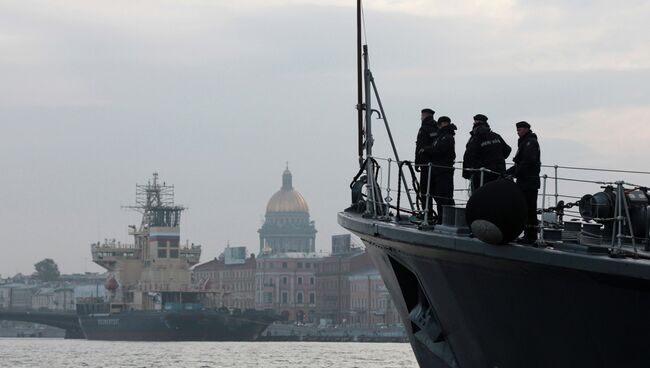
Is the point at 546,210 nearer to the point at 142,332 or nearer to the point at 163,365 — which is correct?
Answer: the point at 163,365

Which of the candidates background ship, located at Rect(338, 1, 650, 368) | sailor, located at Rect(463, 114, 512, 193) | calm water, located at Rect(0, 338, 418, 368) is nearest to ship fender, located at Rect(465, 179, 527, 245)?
background ship, located at Rect(338, 1, 650, 368)

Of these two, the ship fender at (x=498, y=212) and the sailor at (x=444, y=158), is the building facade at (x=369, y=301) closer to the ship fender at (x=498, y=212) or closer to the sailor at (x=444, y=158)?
the sailor at (x=444, y=158)

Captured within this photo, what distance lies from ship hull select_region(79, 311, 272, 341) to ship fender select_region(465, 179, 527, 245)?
115m

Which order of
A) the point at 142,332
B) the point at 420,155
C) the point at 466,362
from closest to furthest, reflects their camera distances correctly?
the point at 466,362
the point at 420,155
the point at 142,332

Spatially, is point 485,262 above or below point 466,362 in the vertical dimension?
above

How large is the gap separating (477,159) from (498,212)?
2237mm

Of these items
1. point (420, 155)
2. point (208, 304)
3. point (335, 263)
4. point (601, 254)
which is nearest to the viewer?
point (601, 254)

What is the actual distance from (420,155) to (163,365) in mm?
35330

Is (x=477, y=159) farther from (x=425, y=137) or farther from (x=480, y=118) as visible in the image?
(x=425, y=137)

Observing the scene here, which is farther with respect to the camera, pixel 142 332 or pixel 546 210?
pixel 142 332

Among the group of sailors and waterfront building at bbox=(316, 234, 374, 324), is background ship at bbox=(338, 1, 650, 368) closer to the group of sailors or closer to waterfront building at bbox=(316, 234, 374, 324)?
the group of sailors

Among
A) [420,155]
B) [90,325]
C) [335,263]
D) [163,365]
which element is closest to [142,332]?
[90,325]

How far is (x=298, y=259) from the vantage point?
193250 millimetres

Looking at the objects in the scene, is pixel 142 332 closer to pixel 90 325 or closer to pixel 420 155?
pixel 90 325
